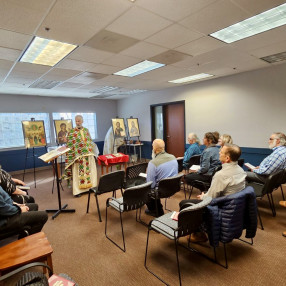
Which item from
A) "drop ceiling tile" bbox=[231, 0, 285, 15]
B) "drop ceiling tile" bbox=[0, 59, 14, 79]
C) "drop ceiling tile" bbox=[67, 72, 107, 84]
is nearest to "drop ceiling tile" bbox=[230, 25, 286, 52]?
"drop ceiling tile" bbox=[231, 0, 285, 15]

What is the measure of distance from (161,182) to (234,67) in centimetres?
306

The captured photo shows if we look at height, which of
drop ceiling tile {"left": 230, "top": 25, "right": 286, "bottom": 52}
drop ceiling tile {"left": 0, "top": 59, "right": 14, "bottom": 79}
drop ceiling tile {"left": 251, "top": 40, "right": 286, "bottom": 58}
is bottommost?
drop ceiling tile {"left": 251, "top": 40, "right": 286, "bottom": 58}

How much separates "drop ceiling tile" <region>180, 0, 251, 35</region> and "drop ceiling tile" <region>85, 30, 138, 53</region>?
2.42 feet

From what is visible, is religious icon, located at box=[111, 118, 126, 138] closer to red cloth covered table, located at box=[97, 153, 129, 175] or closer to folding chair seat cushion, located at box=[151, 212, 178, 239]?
red cloth covered table, located at box=[97, 153, 129, 175]

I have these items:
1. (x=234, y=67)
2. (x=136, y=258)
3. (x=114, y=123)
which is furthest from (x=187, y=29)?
(x=114, y=123)

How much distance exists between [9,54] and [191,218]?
10.5ft

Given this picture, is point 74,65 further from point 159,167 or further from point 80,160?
point 159,167

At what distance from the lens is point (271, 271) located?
5.83 ft

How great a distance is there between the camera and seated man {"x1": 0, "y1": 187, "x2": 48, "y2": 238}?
1.76 m

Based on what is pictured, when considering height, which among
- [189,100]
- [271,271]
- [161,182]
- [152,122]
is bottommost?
[271,271]

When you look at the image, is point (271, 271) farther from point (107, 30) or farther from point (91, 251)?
point (107, 30)

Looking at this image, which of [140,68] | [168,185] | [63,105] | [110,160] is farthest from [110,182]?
[63,105]

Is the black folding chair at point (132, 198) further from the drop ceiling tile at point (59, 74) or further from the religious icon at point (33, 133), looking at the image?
the religious icon at point (33, 133)

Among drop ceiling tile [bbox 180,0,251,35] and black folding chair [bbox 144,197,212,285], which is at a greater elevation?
drop ceiling tile [bbox 180,0,251,35]
